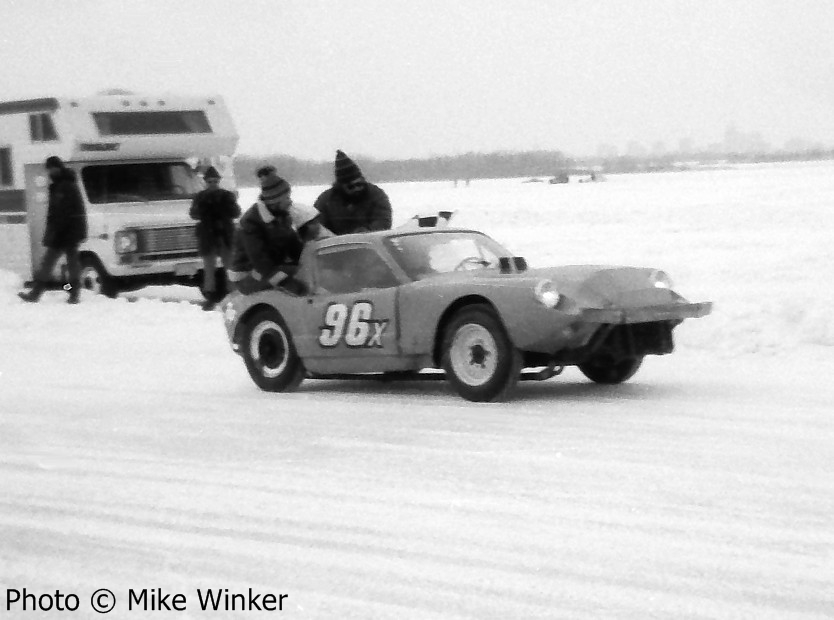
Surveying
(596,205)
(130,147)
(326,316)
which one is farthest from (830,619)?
(596,205)

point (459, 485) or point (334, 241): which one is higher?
point (334, 241)

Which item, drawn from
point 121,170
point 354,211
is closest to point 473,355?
point 354,211

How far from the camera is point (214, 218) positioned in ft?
59.6

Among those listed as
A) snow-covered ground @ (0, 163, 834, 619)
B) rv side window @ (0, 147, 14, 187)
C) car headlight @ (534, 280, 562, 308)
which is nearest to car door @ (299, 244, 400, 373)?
snow-covered ground @ (0, 163, 834, 619)

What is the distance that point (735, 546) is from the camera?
537 centimetres

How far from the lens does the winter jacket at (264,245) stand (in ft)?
35.5

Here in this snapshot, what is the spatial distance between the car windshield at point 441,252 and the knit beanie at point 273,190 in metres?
1.12

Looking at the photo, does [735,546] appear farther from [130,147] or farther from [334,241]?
[130,147]

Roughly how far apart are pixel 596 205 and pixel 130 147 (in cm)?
2309

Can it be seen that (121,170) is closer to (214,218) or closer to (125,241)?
(125,241)

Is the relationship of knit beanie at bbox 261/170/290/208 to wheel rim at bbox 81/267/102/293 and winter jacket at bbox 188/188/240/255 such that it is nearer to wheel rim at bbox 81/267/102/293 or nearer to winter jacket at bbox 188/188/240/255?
winter jacket at bbox 188/188/240/255

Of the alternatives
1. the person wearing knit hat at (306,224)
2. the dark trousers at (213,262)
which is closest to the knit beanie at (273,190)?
the person wearing knit hat at (306,224)

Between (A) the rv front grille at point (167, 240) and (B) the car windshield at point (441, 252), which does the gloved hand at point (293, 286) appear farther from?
(A) the rv front grille at point (167, 240)

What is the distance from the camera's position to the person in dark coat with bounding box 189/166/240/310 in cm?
1809
